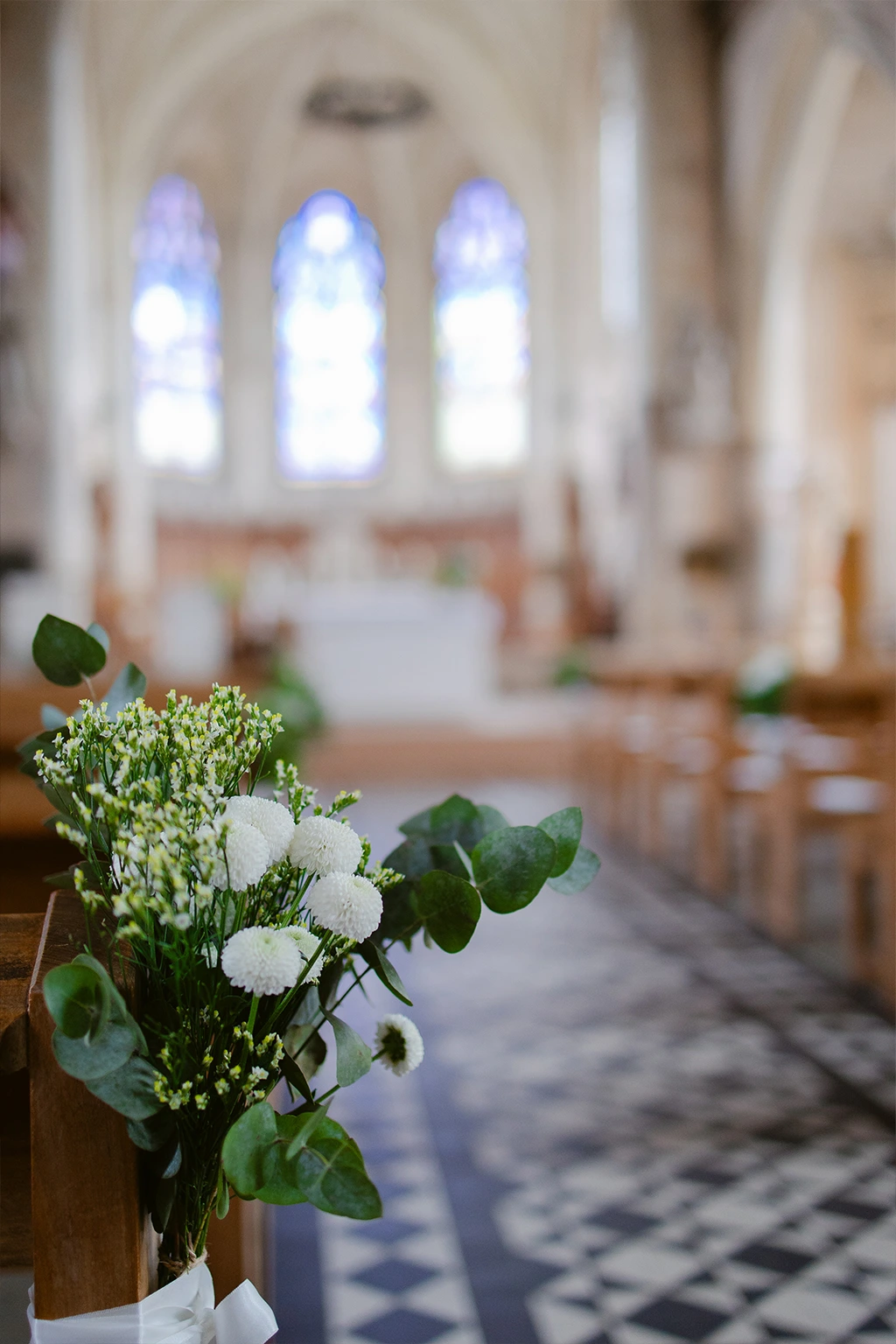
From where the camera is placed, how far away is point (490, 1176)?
7.53 ft

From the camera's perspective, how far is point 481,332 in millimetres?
17422

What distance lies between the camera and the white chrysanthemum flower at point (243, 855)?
86 centimetres

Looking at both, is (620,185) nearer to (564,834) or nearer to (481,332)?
(481,332)

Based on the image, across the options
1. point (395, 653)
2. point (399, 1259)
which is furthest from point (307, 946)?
point (395, 653)

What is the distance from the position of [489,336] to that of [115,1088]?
56.9ft

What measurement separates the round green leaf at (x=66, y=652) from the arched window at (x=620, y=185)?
10667 millimetres

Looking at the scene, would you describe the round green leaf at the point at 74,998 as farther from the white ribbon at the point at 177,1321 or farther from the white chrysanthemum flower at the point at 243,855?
the white ribbon at the point at 177,1321

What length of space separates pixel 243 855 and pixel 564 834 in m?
0.32

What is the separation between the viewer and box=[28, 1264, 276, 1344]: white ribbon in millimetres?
858

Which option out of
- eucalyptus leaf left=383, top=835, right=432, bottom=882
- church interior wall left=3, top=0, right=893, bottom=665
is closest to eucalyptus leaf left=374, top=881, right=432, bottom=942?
eucalyptus leaf left=383, top=835, right=432, bottom=882

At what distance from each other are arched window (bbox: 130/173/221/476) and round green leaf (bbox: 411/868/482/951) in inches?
637

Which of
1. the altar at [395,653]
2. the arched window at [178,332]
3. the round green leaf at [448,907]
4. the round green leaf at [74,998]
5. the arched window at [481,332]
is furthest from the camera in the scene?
the arched window at [481,332]

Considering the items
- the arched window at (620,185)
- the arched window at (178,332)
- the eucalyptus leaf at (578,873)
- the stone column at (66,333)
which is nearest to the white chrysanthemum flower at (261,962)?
the eucalyptus leaf at (578,873)

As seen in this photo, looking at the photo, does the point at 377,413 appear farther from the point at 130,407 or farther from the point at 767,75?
the point at 767,75
